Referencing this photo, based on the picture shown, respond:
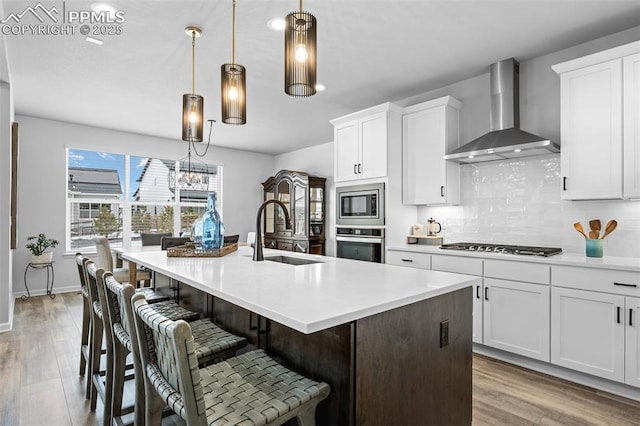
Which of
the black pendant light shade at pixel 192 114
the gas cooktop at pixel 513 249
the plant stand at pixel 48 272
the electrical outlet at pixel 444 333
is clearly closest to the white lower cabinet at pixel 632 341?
the gas cooktop at pixel 513 249

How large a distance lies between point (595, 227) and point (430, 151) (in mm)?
1547

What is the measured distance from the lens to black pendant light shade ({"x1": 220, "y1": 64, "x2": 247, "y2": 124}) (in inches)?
87.6

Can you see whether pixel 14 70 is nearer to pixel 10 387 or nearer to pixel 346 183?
pixel 10 387

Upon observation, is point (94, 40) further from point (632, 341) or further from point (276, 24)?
point (632, 341)

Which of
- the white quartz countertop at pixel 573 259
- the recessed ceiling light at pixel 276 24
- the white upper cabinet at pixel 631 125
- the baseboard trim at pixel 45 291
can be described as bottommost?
the baseboard trim at pixel 45 291

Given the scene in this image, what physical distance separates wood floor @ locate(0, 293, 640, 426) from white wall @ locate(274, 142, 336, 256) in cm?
371

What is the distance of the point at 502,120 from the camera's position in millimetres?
3189

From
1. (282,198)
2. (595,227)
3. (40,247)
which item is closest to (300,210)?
(282,198)

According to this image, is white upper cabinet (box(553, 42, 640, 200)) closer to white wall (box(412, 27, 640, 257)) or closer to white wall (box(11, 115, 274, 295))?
white wall (box(412, 27, 640, 257))

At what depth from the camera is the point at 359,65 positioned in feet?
10.8

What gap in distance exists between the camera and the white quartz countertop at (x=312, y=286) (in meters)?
1.09

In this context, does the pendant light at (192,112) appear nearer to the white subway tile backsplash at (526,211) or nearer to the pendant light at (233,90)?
the pendant light at (233,90)

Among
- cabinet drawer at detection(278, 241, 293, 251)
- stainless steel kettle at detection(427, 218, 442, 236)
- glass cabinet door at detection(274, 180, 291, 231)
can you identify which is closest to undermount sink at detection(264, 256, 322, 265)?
stainless steel kettle at detection(427, 218, 442, 236)

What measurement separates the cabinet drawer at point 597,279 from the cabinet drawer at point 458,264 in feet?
1.80
